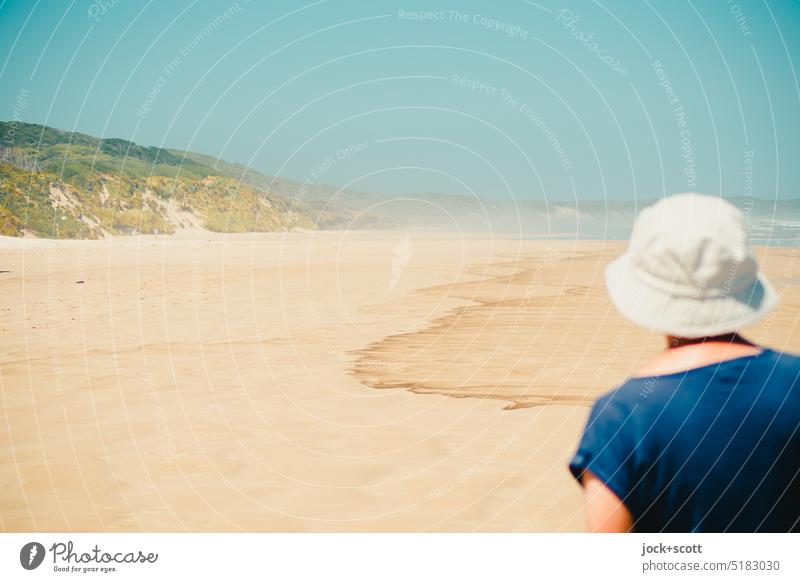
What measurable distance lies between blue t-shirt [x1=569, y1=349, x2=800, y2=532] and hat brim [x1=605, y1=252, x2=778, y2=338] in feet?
0.40

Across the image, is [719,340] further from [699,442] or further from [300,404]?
[300,404]

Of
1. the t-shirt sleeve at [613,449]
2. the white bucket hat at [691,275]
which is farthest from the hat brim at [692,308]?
the t-shirt sleeve at [613,449]

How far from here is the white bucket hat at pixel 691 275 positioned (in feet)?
7.36

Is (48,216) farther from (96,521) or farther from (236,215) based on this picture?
(96,521)

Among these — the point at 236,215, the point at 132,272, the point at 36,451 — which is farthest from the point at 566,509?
the point at 236,215

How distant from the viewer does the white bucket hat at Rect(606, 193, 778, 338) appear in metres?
2.24

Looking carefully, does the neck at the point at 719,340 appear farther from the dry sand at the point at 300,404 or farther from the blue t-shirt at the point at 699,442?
the dry sand at the point at 300,404

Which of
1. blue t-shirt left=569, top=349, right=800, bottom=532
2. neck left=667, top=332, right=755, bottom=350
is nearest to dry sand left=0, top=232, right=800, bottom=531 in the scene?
blue t-shirt left=569, top=349, right=800, bottom=532

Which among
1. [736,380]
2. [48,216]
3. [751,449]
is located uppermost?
[48,216]

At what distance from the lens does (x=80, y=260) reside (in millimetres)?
30516

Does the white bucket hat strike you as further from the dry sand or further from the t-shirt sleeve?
the dry sand
